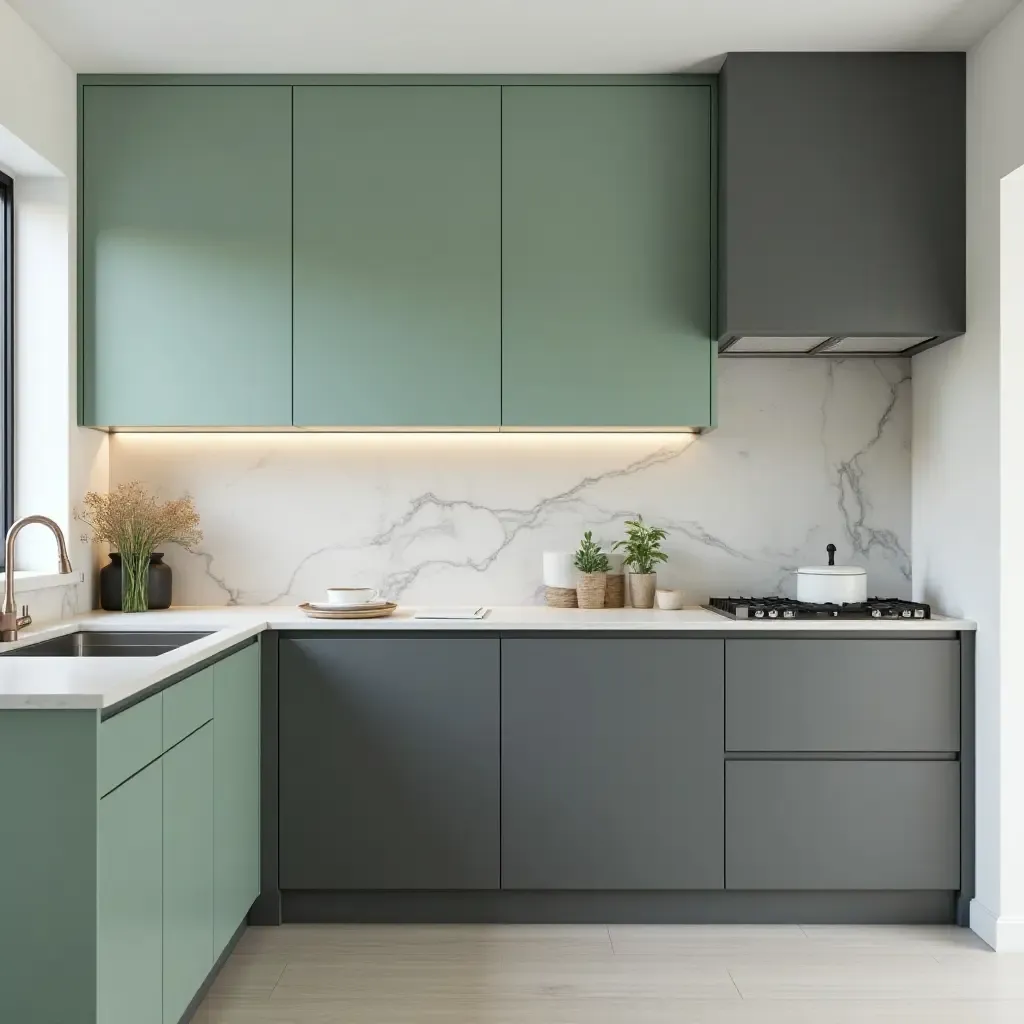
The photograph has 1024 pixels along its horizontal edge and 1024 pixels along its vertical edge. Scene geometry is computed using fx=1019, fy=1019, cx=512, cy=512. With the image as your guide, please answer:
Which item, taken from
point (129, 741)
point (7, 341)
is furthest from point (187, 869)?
point (7, 341)

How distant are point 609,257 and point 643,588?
3.51ft

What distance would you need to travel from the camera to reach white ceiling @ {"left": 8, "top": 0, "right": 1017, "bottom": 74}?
9.02 feet

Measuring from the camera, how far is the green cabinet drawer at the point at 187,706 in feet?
6.89

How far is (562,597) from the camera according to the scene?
11.1 feet

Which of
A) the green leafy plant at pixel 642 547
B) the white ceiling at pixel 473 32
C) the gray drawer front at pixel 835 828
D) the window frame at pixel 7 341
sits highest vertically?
the white ceiling at pixel 473 32

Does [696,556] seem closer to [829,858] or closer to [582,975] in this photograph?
[829,858]

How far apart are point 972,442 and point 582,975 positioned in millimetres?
1866

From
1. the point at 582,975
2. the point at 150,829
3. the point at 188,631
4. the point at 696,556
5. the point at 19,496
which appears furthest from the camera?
the point at 696,556

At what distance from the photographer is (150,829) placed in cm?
198

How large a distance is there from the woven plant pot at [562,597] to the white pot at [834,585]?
0.74 m

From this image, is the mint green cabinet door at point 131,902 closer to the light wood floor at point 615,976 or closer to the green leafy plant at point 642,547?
the light wood floor at point 615,976

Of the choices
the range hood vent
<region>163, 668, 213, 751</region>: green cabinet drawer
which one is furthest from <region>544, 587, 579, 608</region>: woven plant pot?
<region>163, 668, 213, 751</region>: green cabinet drawer

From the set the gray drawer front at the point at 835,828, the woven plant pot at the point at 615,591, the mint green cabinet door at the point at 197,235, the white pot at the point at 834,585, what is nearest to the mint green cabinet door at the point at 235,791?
the mint green cabinet door at the point at 197,235

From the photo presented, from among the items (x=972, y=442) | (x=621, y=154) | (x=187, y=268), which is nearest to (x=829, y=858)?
(x=972, y=442)
